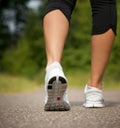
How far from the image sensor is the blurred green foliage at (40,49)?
65.7ft

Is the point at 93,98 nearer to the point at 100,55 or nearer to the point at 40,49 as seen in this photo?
the point at 100,55

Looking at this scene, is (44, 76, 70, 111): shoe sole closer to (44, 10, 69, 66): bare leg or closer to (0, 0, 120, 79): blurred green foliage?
(44, 10, 69, 66): bare leg

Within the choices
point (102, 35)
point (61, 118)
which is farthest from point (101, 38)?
point (61, 118)

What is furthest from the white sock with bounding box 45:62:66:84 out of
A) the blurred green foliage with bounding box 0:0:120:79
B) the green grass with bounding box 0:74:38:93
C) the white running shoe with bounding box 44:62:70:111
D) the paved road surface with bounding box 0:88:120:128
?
the blurred green foliage with bounding box 0:0:120:79

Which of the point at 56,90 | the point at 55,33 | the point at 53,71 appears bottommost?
the point at 56,90

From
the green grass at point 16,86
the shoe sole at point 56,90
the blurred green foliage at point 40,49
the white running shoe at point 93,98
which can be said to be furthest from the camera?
the blurred green foliage at point 40,49

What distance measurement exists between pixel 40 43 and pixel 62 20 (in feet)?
97.0

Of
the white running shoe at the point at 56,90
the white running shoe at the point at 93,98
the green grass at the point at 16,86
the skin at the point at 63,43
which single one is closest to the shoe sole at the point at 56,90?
the white running shoe at the point at 56,90

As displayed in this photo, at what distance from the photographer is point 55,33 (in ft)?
10.1

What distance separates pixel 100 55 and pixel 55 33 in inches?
13.3

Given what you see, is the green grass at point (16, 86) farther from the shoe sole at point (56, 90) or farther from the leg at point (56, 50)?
the shoe sole at point (56, 90)

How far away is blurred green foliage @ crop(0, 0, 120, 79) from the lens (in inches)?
788

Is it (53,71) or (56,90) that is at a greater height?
(53,71)

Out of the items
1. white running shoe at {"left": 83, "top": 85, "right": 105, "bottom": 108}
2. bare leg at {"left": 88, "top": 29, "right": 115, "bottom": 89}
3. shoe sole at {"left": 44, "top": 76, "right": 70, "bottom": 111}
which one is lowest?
shoe sole at {"left": 44, "top": 76, "right": 70, "bottom": 111}
